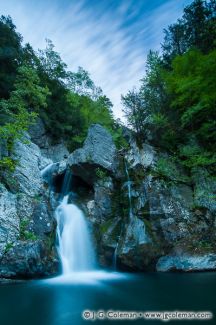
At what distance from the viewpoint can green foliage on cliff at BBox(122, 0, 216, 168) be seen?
11.2 metres

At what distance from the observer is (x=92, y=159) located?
11.8 meters

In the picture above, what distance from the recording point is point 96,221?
35.6 ft

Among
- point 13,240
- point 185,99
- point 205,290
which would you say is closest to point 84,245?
point 13,240

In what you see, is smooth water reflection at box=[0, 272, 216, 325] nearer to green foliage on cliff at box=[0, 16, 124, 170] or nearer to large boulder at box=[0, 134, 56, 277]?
large boulder at box=[0, 134, 56, 277]

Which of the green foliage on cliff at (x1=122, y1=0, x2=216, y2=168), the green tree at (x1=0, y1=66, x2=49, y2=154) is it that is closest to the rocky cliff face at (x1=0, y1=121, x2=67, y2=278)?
the green tree at (x1=0, y1=66, x2=49, y2=154)

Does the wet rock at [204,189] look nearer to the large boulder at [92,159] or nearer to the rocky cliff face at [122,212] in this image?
the rocky cliff face at [122,212]

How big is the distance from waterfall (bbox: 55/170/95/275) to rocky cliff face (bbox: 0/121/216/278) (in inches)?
15.9

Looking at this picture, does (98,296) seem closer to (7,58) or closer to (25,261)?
(25,261)

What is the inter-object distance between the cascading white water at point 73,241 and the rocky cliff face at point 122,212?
1.36 ft

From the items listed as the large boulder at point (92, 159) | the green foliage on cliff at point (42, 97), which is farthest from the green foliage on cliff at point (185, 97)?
the green foliage on cliff at point (42, 97)

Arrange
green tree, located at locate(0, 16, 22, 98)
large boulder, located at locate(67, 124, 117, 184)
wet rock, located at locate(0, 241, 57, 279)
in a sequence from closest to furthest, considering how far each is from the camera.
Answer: wet rock, located at locate(0, 241, 57, 279), large boulder, located at locate(67, 124, 117, 184), green tree, located at locate(0, 16, 22, 98)

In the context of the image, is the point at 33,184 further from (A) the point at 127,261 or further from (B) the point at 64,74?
(B) the point at 64,74

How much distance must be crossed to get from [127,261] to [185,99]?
8.14 m

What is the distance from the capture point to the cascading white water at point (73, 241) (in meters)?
9.74
